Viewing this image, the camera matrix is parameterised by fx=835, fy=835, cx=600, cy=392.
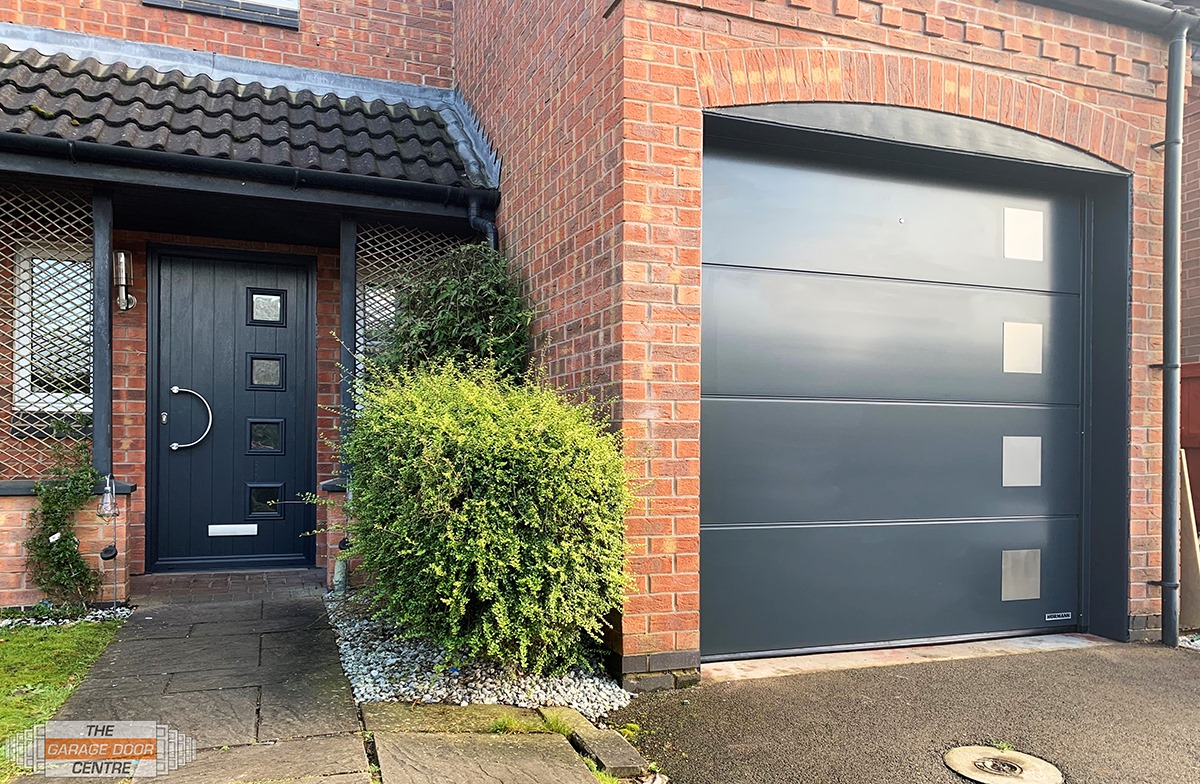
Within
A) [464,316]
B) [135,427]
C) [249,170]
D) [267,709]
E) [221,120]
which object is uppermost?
[221,120]

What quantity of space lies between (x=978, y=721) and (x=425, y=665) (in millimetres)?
2423

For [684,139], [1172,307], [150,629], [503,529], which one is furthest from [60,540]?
[1172,307]

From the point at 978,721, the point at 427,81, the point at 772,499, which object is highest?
the point at 427,81

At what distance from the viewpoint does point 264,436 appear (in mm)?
6316

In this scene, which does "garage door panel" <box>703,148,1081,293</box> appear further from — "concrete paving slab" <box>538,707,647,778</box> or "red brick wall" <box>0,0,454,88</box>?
"red brick wall" <box>0,0,454,88</box>

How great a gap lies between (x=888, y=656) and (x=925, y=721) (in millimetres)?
965

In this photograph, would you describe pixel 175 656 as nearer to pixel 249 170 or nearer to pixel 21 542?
pixel 21 542

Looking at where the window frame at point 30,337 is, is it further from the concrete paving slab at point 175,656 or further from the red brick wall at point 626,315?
the red brick wall at point 626,315

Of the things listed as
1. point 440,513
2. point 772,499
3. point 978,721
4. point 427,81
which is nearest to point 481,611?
point 440,513

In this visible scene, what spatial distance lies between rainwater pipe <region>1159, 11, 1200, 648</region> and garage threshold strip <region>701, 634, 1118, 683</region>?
59 cm

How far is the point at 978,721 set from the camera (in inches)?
138

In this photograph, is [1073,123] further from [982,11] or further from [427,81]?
[427,81]

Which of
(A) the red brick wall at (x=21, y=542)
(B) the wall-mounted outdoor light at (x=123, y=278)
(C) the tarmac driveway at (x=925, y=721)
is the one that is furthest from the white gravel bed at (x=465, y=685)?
(B) the wall-mounted outdoor light at (x=123, y=278)

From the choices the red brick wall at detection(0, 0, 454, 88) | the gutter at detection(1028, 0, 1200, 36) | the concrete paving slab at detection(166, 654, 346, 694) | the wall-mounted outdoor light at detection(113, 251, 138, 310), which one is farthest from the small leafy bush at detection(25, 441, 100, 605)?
the gutter at detection(1028, 0, 1200, 36)
